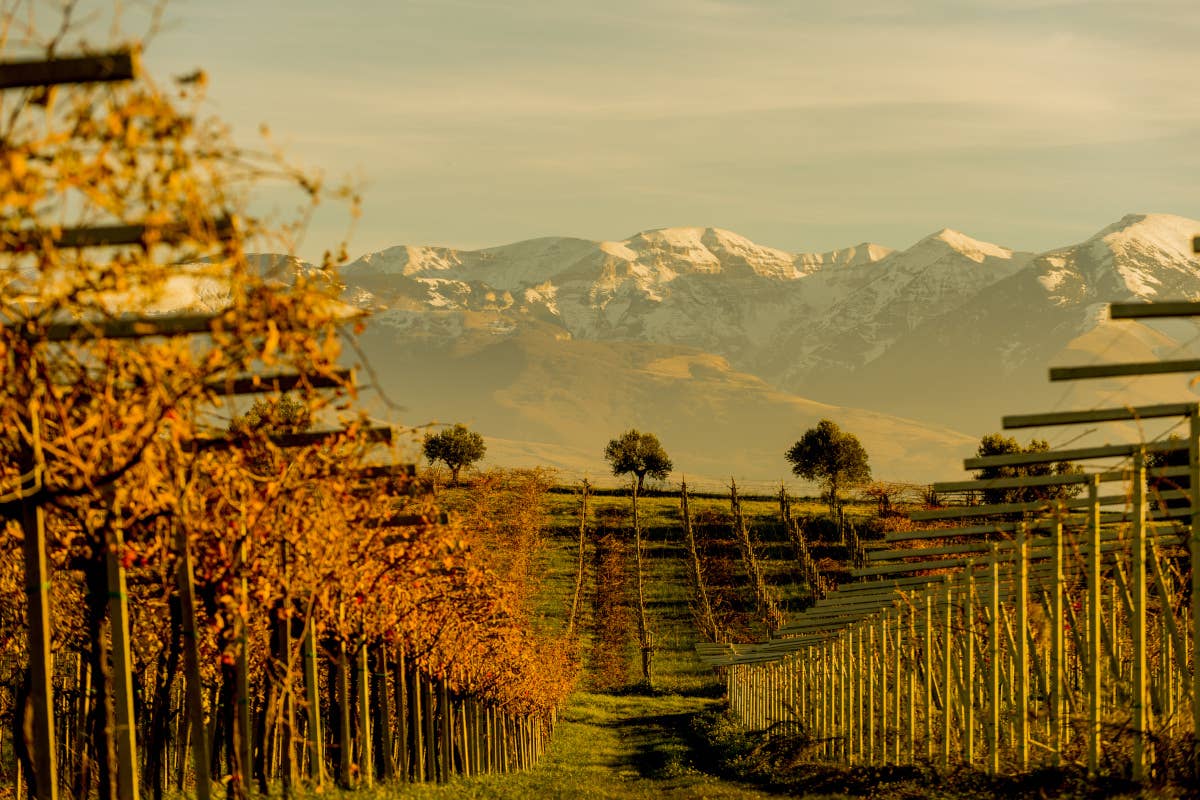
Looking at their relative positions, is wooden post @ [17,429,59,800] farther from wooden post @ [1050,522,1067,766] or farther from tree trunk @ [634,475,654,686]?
tree trunk @ [634,475,654,686]

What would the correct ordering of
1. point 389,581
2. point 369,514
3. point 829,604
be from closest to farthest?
point 369,514
point 389,581
point 829,604

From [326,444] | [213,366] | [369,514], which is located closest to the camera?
[213,366]

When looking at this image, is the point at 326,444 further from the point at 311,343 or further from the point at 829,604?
the point at 829,604

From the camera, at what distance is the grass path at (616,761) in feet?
97.7

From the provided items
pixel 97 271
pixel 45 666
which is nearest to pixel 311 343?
pixel 97 271

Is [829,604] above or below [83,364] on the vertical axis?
below

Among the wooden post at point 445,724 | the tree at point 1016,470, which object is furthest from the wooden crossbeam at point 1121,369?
the tree at point 1016,470

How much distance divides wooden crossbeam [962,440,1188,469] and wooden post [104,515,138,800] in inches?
339

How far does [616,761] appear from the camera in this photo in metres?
49.3

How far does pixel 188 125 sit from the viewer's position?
914 cm

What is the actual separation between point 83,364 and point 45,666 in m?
2.23

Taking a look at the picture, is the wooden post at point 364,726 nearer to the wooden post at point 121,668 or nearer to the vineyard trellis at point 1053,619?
the vineyard trellis at point 1053,619

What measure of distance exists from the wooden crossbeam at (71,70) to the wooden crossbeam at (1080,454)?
31.9 ft

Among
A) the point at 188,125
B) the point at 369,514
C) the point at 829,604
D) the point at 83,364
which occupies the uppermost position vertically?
the point at 188,125
